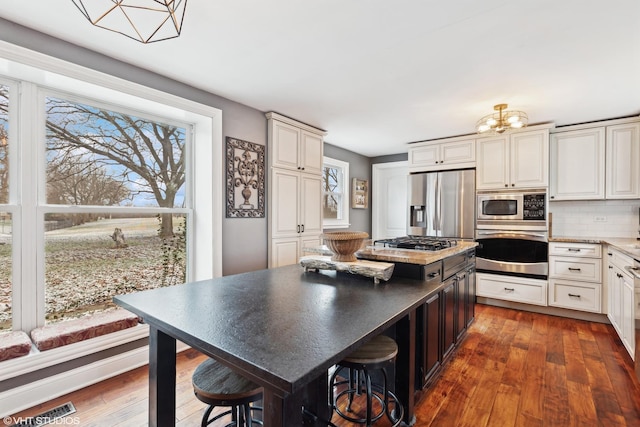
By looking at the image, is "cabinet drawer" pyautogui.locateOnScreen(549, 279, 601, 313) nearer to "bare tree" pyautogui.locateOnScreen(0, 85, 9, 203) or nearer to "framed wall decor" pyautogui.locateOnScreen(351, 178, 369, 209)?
"framed wall decor" pyautogui.locateOnScreen(351, 178, 369, 209)

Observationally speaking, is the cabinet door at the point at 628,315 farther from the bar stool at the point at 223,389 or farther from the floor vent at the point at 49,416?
the floor vent at the point at 49,416

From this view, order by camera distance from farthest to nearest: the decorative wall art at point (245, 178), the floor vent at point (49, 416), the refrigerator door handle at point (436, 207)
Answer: the refrigerator door handle at point (436, 207)
the decorative wall art at point (245, 178)
the floor vent at point (49, 416)

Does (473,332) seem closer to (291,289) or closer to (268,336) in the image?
(291,289)

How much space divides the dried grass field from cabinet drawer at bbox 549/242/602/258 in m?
4.18

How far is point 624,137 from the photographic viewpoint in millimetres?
3412

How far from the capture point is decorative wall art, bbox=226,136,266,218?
9.67ft

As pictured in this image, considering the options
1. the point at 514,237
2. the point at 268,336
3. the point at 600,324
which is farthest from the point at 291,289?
the point at 600,324

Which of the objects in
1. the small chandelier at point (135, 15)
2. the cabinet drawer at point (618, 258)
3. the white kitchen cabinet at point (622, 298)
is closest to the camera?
the small chandelier at point (135, 15)

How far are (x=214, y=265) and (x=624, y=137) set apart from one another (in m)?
4.57

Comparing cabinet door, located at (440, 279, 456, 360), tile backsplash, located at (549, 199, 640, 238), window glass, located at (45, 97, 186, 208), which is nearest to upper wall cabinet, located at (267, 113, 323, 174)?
window glass, located at (45, 97, 186, 208)

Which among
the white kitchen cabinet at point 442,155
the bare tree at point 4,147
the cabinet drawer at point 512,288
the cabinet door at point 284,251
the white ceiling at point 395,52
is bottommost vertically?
the cabinet drawer at point 512,288

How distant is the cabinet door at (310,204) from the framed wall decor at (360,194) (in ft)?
4.47

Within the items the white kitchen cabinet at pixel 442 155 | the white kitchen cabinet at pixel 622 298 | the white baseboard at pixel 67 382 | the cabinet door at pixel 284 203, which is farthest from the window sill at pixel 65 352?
the white kitchen cabinet at pixel 442 155

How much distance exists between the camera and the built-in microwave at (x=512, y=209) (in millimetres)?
3695
